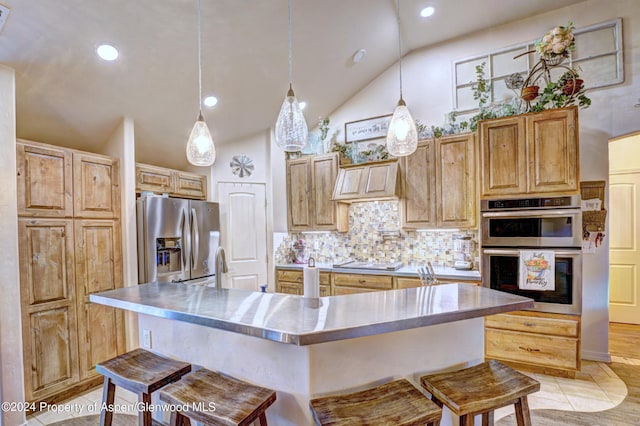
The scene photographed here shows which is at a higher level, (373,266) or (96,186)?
(96,186)

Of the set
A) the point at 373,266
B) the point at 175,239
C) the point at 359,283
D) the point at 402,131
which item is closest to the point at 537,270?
the point at 373,266

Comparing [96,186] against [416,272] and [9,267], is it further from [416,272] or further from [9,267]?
[416,272]

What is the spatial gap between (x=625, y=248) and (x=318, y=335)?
5454 mm

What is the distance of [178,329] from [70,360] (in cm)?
178

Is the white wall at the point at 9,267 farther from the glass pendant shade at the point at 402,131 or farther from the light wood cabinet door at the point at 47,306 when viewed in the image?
the glass pendant shade at the point at 402,131

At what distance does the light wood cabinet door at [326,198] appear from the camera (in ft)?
14.2

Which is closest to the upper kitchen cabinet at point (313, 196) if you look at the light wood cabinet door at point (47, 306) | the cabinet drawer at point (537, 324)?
the cabinet drawer at point (537, 324)

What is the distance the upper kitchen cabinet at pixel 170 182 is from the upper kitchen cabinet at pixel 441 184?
2688 millimetres

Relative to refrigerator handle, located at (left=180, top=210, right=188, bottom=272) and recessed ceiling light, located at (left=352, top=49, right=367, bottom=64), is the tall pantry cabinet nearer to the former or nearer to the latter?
refrigerator handle, located at (left=180, top=210, right=188, bottom=272)

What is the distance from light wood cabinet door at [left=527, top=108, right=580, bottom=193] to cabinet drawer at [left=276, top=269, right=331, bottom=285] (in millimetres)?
2402

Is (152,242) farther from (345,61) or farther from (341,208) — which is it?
(345,61)

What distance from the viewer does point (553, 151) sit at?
2.98 meters

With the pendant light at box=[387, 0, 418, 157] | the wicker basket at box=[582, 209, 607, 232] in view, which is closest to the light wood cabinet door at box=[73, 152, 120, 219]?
the pendant light at box=[387, 0, 418, 157]

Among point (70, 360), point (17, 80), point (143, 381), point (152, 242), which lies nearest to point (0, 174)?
point (17, 80)
